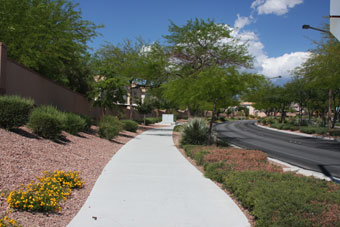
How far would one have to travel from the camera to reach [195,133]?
17.0 m

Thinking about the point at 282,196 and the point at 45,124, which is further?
the point at 45,124

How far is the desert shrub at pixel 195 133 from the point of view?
16.9 metres

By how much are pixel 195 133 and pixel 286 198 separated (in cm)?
1171

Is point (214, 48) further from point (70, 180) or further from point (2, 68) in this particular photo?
point (70, 180)

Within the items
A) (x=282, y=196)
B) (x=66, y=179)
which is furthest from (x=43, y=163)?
(x=282, y=196)

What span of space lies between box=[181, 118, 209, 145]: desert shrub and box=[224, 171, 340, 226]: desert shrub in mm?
9418

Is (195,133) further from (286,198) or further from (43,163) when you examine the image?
(286,198)

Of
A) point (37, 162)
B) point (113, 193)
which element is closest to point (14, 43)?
point (37, 162)

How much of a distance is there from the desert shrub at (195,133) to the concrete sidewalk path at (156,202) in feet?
22.7

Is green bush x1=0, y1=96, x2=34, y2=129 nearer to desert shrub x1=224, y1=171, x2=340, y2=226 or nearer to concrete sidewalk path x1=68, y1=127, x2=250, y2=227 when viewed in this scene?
concrete sidewalk path x1=68, y1=127, x2=250, y2=227

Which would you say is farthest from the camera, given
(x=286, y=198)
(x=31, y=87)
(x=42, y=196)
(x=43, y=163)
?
(x=31, y=87)

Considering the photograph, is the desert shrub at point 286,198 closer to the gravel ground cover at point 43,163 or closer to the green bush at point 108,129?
the gravel ground cover at point 43,163

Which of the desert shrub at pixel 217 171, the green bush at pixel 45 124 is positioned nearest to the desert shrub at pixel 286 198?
the desert shrub at pixel 217 171

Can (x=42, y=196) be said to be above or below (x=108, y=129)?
below
